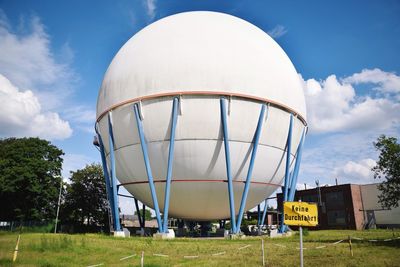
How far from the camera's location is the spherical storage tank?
18625 millimetres

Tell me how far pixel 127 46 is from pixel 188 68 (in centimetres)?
589

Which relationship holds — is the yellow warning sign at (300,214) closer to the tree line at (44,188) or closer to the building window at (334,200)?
the tree line at (44,188)

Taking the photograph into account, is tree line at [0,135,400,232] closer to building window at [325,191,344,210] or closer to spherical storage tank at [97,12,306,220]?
spherical storage tank at [97,12,306,220]

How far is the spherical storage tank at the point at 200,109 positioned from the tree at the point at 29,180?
50.1ft

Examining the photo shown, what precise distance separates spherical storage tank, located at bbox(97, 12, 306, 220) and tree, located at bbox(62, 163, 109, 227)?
1905 cm

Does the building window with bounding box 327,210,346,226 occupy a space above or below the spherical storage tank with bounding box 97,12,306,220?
below

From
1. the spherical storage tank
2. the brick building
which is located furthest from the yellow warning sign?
the brick building

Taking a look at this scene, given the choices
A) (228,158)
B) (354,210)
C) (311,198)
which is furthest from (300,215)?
(311,198)

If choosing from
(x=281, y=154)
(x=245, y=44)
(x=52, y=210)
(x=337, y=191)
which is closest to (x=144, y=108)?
(x=245, y=44)

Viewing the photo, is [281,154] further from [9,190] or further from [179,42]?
[9,190]

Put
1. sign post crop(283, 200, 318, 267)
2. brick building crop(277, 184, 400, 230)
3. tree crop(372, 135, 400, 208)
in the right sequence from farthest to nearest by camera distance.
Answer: brick building crop(277, 184, 400, 230) < tree crop(372, 135, 400, 208) < sign post crop(283, 200, 318, 267)

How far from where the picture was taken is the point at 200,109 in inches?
731

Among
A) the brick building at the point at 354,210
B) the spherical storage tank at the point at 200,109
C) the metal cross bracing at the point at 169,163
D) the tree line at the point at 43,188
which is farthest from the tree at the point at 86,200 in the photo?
the brick building at the point at 354,210

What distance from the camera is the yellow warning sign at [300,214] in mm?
7195
